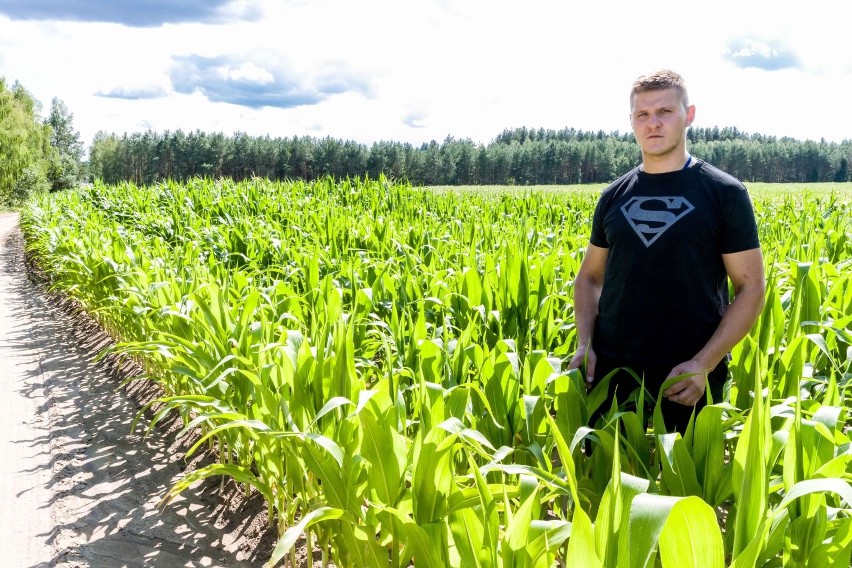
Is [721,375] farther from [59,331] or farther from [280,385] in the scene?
[59,331]

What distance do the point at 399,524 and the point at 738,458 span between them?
2.90ft

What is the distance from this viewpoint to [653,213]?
7.27 feet

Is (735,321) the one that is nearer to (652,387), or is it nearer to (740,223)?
(740,223)

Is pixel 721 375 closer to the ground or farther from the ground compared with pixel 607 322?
closer to the ground

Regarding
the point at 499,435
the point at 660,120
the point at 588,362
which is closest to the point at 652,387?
the point at 588,362

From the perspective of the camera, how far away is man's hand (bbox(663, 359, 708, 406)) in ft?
6.81

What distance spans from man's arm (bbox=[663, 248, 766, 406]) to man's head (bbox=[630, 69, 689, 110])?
55 cm

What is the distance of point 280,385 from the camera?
2.60 m

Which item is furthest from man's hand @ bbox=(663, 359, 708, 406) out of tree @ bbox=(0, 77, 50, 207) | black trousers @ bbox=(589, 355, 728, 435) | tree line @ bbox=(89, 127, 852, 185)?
tree line @ bbox=(89, 127, 852, 185)

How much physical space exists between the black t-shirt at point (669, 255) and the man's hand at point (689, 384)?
0.20 metres

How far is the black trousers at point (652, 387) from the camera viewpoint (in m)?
2.33

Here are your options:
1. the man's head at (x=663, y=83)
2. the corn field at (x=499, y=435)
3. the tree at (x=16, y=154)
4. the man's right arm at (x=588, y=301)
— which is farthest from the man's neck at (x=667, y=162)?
the tree at (x=16, y=154)

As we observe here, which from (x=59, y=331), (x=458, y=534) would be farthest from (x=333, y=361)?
(x=59, y=331)

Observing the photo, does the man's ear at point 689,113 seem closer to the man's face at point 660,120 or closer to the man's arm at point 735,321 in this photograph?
the man's face at point 660,120
